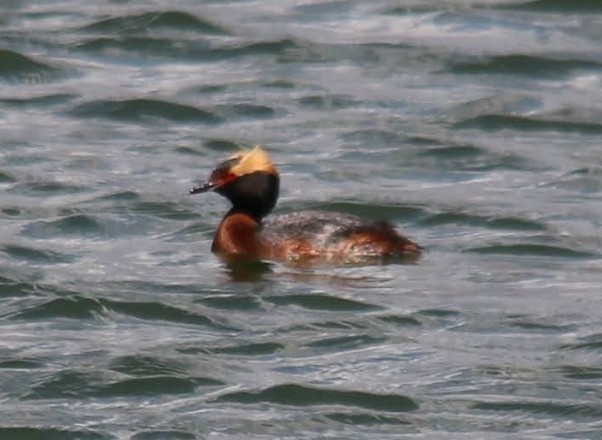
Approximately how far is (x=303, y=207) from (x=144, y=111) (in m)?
3.04

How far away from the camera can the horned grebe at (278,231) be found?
14836mm

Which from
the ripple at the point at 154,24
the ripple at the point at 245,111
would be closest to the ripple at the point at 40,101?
the ripple at the point at 245,111

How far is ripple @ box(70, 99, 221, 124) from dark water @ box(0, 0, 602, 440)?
0.07ft

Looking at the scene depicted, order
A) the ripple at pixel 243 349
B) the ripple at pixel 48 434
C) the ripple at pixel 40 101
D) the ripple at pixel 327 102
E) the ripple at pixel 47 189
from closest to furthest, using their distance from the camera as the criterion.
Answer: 1. the ripple at pixel 48 434
2. the ripple at pixel 243 349
3. the ripple at pixel 47 189
4. the ripple at pixel 327 102
5. the ripple at pixel 40 101

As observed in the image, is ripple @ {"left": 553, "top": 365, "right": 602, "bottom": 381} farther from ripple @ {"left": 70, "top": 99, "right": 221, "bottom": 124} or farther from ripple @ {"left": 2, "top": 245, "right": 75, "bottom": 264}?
ripple @ {"left": 70, "top": 99, "right": 221, "bottom": 124}

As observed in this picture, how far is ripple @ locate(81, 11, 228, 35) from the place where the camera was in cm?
2183

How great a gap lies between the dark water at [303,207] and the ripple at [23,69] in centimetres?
2

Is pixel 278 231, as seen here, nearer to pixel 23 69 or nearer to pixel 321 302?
pixel 321 302

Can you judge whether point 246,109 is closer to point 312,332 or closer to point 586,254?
point 586,254

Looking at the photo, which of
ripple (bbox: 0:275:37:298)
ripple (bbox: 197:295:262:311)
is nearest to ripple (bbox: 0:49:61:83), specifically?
ripple (bbox: 0:275:37:298)

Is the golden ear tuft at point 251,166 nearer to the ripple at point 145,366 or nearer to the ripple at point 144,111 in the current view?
the ripple at point 145,366

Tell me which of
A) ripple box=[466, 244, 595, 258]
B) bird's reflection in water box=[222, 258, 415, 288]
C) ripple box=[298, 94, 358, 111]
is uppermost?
ripple box=[298, 94, 358, 111]

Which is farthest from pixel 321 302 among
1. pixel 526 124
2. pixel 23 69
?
pixel 23 69

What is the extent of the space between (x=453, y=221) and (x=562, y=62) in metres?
5.12
